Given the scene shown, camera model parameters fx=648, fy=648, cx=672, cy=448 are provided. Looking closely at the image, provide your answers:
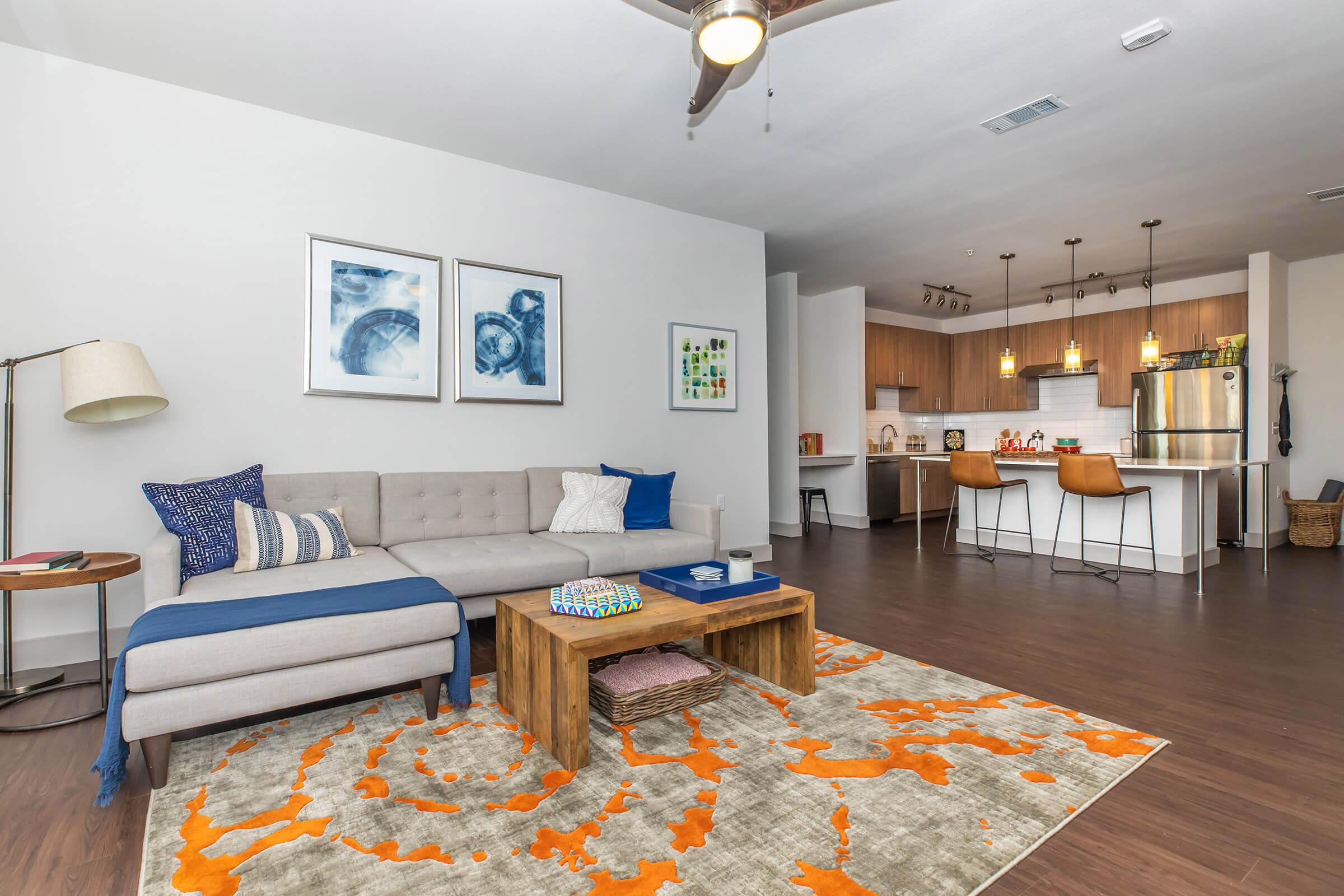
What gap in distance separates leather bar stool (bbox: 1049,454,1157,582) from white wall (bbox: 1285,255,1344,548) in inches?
123

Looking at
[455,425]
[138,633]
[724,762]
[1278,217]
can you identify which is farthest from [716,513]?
[1278,217]

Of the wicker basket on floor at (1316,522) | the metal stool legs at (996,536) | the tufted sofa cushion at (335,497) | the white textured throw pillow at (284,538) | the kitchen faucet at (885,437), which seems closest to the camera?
the white textured throw pillow at (284,538)

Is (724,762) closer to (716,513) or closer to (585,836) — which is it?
(585,836)

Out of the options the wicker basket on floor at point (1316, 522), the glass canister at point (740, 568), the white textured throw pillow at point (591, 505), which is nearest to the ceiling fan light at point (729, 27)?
the glass canister at point (740, 568)

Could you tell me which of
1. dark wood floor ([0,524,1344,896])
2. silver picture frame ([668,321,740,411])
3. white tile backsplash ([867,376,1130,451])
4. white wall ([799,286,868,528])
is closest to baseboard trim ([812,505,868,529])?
white wall ([799,286,868,528])

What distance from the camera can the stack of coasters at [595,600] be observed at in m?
2.38

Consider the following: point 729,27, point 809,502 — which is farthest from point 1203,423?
point 729,27

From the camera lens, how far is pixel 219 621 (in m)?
2.13

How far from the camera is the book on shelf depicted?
234 cm

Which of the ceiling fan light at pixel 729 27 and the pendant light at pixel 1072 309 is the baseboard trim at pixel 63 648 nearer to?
the ceiling fan light at pixel 729 27

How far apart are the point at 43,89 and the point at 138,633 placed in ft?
9.24

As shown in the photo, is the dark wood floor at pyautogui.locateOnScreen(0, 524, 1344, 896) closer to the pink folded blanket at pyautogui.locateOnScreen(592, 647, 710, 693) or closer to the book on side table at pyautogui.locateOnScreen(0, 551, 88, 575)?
the book on side table at pyautogui.locateOnScreen(0, 551, 88, 575)

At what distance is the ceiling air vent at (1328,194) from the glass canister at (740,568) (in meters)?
5.31

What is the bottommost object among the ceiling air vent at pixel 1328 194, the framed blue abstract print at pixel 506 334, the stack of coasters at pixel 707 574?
the stack of coasters at pixel 707 574
